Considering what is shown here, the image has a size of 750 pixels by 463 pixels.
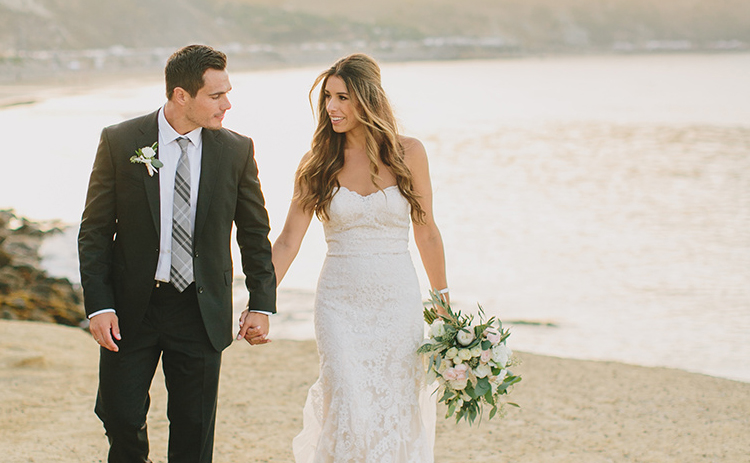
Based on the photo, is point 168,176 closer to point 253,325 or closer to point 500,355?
point 253,325

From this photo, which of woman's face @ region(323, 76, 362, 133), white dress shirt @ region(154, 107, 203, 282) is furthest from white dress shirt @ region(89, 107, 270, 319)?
woman's face @ region(323, 76, 362, 133)

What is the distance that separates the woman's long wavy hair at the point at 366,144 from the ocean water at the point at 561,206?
54cm

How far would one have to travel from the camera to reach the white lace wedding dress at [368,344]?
12.0 ft

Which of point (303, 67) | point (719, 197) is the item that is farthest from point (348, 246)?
point (303, 67)

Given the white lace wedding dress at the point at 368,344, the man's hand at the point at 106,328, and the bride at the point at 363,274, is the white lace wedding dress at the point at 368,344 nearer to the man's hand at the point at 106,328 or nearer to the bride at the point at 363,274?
the bride at the point at 363,274

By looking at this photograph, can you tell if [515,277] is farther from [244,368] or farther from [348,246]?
[348,246]

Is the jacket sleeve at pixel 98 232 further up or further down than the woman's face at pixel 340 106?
further down

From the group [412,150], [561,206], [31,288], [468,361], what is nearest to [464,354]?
[468,361]

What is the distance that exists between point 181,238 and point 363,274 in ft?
2.85

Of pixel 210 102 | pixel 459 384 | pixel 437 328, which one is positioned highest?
pixel 210 102

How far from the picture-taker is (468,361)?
3.55m

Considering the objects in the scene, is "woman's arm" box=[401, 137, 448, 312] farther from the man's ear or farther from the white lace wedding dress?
the man's ear

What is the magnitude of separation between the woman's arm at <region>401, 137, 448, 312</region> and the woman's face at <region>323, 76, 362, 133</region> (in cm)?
32

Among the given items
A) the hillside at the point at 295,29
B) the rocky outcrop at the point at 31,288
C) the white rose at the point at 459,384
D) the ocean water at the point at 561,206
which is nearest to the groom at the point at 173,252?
the white rose at the point at 459,384
